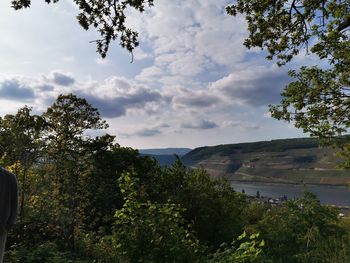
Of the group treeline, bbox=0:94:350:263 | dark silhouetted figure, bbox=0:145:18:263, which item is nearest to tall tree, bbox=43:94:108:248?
treeline, bbox=0:94:350:263

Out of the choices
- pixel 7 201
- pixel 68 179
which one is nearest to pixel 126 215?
pixel 7 201

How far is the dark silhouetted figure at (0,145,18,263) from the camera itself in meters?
5.16

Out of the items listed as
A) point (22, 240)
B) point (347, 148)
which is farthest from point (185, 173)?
point (22, 240)

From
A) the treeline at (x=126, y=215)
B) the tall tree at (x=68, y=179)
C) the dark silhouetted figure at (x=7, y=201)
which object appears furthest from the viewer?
the tall tree at (x=68, y=179)

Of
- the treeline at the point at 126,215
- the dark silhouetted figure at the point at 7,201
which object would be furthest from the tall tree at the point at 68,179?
the dark silhouetted figure at the point at 7,201

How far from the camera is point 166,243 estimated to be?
6.88 m

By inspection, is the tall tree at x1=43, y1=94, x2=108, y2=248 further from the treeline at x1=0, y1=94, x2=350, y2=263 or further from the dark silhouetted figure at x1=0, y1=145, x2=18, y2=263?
the dark silhouetted figure at x1=0, y1=145, x2=18, y2=263

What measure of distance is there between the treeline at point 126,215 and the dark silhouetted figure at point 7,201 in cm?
242

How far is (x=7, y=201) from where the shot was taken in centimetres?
520

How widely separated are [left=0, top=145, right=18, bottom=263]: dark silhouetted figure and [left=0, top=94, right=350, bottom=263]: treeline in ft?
7.94

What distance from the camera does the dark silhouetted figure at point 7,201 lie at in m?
5.16

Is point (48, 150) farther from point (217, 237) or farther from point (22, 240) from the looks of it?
point (217, 237)

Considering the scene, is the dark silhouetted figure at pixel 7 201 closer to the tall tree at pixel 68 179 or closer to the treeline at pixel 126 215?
the treeline at pixel 126 215

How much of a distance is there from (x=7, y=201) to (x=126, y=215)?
2.84m
